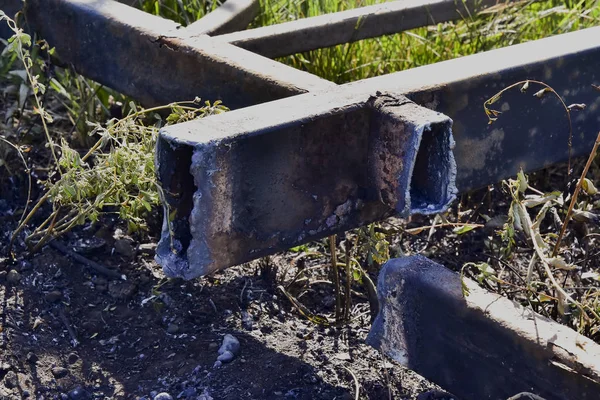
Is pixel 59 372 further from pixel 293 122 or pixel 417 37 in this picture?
pixel 417 37

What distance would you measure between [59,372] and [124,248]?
631 mm

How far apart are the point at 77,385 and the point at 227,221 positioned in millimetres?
835

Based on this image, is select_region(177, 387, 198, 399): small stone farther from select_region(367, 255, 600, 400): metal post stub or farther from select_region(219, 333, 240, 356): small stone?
select_region(367, 255, 600, 400): metal post stub

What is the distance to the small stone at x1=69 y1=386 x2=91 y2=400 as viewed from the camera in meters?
2.35

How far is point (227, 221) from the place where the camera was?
182cm

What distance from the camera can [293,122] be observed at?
1.85m

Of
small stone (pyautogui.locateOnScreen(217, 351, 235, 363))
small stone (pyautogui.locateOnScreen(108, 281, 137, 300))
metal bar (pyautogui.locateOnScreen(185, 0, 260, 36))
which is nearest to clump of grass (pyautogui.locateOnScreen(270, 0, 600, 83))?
metal bar (pyautogui.locateOnScreen(185, 0, 260, 36))

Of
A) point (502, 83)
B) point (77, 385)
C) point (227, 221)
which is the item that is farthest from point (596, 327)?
point (77, 385)

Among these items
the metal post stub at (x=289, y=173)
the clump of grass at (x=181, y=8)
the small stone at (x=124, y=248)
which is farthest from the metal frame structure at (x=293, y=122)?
the clump of grass at (x=181, y=8)

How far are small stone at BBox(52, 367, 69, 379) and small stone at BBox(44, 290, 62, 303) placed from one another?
1.09 ft

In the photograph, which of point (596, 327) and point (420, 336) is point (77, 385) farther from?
point (596, 327)

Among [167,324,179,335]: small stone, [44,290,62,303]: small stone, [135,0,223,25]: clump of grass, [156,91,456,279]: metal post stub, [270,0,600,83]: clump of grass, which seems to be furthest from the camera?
[135,0,223,25]: clump of grass

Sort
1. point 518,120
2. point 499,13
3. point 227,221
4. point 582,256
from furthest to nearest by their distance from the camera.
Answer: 1. point 499,13
2. point 582,256
3. point 518,120
4. point 227,221

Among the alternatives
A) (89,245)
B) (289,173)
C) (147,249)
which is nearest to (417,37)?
(147,249)
